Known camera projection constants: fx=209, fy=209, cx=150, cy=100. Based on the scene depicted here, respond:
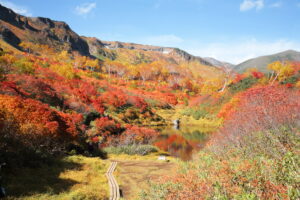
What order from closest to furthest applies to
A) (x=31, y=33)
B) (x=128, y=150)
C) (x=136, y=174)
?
1. (x=136, y=174)
2. (x=128, y=150)
3. (x=31, y=33)

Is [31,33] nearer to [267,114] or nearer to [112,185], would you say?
[112,185]

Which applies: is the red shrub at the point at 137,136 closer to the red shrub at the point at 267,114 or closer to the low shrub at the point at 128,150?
the low shrub at the point at 128,150

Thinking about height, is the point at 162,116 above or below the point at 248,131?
below

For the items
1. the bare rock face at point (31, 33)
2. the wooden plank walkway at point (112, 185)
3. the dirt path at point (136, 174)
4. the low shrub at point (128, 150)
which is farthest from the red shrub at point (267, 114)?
the bare rock face at point (31, 33)

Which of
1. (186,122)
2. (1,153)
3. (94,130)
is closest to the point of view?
(1,153)

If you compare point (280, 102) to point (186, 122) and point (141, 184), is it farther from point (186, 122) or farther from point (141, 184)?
point (186, 122)

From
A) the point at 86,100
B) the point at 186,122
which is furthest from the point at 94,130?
the point at 186,122

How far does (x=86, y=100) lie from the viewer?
40.4m

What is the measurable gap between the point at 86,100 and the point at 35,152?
25.8 meters

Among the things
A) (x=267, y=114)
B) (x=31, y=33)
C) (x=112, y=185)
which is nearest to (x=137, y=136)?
(x=112, y=185)

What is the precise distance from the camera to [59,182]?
41.8 feet

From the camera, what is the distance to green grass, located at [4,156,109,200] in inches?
409

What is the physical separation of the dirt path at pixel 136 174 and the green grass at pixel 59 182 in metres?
Result: 1.30

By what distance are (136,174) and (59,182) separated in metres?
5.90
